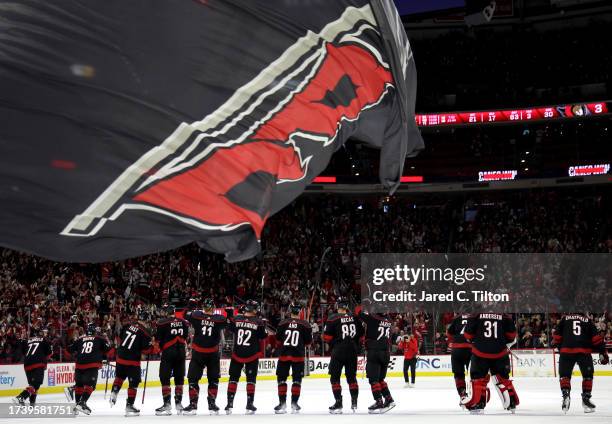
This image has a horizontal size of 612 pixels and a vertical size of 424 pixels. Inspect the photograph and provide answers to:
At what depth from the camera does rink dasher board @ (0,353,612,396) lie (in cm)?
2127

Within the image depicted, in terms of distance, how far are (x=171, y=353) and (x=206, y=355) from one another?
0.63 m

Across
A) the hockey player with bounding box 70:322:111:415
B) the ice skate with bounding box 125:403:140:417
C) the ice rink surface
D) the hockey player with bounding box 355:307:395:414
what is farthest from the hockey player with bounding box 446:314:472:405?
the hockey player with bounding box 70:322:111:415

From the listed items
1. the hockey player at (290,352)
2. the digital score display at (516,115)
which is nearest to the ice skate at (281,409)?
the hockey player at (290,352)

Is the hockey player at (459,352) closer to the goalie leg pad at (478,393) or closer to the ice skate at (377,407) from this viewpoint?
the goalie leg pad at (478,393)

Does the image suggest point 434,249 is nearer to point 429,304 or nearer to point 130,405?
point 429,304

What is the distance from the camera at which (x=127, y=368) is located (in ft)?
51.6

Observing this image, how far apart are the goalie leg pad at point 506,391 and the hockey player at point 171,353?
5.60m

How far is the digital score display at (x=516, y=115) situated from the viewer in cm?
3653

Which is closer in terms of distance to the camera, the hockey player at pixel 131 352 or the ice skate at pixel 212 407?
the ice skate at pixel 212 407

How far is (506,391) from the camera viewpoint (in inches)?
582

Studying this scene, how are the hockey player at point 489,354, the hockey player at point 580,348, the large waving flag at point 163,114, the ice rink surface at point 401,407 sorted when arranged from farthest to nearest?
the hockey player at point 580,348 → the hockey player at point 489,354 → the ice rink surface at point 401,407 → the large waving flag at point 163,114

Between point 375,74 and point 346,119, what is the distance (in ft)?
0.91

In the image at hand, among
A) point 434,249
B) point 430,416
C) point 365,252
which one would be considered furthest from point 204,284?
point 430,416

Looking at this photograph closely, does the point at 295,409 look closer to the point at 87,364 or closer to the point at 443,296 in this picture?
the point at 87,364
